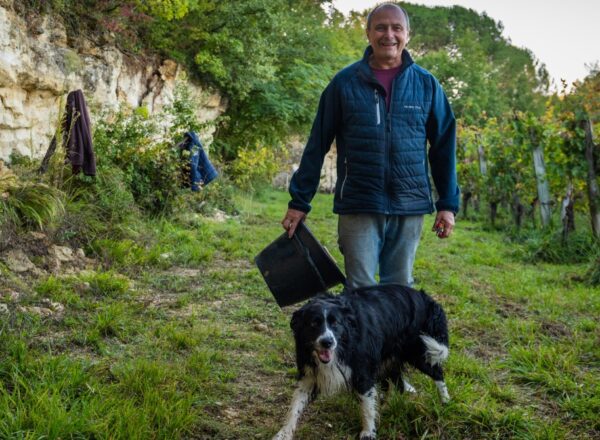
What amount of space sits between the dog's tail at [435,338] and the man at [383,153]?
0.33m

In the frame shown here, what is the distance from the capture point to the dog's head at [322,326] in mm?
2756

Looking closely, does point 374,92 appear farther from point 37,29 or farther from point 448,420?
point 37,29

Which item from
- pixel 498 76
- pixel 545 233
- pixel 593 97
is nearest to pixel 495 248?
pixel 545 233

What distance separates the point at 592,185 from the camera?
8.82 metres

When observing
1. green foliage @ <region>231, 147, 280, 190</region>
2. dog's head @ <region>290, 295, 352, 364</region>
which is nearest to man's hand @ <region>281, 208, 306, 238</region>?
dog's head @ <region>290, 295, 352, 364</region>

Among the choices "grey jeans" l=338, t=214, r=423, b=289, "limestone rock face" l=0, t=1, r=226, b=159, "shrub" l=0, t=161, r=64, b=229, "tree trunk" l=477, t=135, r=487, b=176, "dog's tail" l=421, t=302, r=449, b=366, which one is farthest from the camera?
"tree trunk" l=477, t=135, r=487, b=176

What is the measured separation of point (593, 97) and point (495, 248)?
11.3 feet

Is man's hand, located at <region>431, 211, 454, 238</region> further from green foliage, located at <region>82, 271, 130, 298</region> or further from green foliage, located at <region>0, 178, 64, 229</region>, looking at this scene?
green foliage, located at <region>0, 178, 64, 229</region>

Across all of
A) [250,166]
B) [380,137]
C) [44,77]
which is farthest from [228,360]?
[250,166]

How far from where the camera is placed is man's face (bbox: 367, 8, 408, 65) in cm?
330

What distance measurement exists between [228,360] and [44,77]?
6258 millimetres

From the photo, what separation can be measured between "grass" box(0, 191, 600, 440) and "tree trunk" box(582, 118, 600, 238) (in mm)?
2394

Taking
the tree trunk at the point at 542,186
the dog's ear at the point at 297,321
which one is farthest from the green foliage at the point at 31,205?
the tree trunk at the point at 542,186

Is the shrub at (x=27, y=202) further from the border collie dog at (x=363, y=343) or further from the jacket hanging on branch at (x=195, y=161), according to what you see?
the border collie dog at (x=363, y=343)
